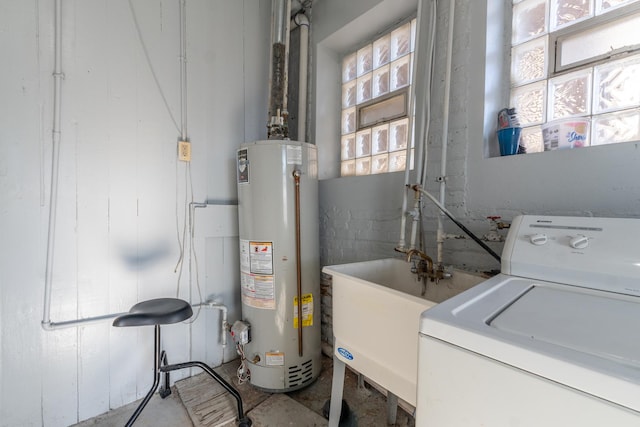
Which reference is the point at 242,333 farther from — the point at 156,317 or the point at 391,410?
the point at 391,410

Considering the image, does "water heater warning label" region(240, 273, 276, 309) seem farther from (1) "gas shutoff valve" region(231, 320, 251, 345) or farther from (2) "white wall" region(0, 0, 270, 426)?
(2) "white wall" region(0, 0, 270, 426)

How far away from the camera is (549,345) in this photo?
1.29 feet

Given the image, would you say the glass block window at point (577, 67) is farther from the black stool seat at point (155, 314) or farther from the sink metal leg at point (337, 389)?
the black stool seat at point (155, 314)

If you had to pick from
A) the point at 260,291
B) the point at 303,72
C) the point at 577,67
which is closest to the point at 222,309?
the point at 260,291

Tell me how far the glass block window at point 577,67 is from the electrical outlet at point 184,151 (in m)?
1.67

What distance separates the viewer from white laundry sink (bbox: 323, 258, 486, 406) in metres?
0.79

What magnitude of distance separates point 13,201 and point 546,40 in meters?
2.33

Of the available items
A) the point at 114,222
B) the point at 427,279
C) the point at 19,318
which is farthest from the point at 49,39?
the point at 427,279

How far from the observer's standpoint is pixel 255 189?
4.92ft

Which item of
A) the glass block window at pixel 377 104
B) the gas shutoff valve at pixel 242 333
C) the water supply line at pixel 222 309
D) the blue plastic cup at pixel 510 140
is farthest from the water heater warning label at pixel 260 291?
the blue plastic cup at pixel 510 140

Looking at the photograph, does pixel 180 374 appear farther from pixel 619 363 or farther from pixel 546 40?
pixel 546 40

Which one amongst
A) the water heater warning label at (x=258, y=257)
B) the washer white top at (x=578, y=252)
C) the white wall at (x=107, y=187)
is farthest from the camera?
the water heater warning label at (x=258, y=257)

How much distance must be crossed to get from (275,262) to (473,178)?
1.02 meters

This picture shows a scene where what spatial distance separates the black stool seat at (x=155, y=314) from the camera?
1.12 meters
